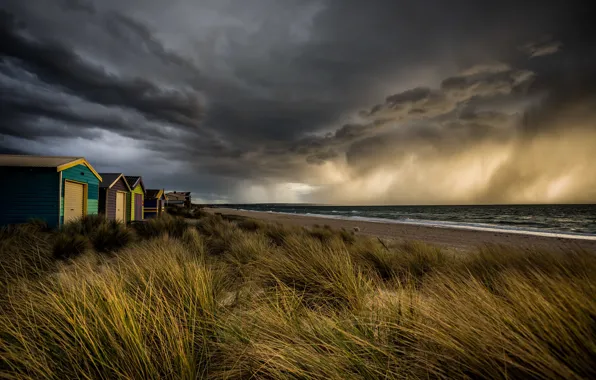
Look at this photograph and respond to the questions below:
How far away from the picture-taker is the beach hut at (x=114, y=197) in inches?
635

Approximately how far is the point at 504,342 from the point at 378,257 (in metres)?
3.47

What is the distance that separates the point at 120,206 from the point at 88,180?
567cm

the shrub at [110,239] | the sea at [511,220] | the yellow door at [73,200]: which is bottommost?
the sea at [511,220]

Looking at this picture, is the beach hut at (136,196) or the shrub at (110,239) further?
the beach hut at (136,196)

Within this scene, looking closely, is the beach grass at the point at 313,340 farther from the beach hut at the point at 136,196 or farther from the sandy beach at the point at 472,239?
the beach hut at the point at 136,196

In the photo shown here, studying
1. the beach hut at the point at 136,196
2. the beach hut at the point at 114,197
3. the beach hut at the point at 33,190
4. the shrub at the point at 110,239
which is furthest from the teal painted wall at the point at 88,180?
the shrub at the point at 110,239

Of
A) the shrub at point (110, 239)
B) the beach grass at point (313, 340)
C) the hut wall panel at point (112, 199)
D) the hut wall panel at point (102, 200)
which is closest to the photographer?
the beach grass at point (313, 340)

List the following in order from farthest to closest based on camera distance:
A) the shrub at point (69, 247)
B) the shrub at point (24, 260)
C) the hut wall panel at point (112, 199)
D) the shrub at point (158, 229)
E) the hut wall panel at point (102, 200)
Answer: the hut wall panel at point (112, 199), the hut wall panel at point (102, 200), the shrub at point (158, 229), the shrub at point (69, 247), the shrub at point (24, 260)

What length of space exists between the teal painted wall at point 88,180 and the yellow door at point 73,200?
318 millimetres

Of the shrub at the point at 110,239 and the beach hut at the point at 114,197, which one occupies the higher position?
the beach hut at the point at 114,197

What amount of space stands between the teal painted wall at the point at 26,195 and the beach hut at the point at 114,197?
4.52 m

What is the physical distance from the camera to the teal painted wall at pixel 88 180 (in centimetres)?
1155

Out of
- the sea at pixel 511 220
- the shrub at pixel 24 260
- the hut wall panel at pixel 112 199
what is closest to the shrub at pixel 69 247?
the shrub at pixel 24 260

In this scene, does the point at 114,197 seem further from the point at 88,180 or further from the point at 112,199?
the point at 88,180
